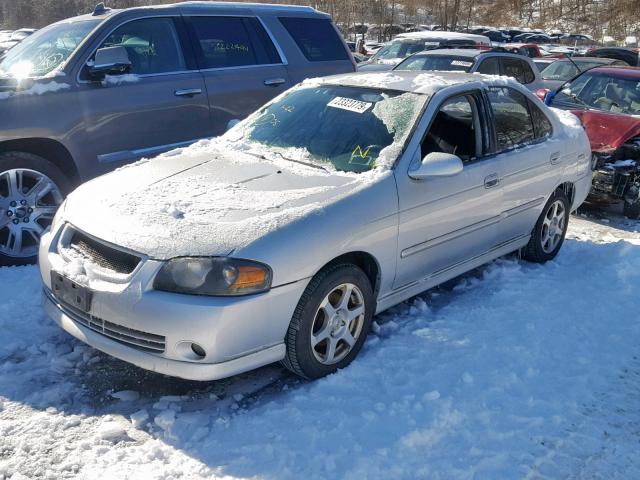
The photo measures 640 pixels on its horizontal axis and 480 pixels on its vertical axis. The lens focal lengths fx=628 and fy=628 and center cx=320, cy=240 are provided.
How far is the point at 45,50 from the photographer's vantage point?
216 inches

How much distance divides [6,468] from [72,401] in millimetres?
533

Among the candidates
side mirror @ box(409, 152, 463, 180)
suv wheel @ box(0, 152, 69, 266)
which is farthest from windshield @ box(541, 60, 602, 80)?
suv wheel @ box(0, 152, 69, 266)

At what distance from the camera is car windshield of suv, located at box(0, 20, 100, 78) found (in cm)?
526

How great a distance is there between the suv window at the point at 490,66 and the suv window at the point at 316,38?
372cm

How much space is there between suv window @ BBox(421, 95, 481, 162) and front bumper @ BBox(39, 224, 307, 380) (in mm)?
1621

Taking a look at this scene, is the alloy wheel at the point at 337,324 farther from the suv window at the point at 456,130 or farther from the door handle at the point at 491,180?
the door handle at the point at 491,180

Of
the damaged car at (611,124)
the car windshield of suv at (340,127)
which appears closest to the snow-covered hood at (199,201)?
the car windshield of suv at (340,127)

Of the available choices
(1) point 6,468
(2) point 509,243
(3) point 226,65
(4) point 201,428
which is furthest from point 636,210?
(1) point 6,468

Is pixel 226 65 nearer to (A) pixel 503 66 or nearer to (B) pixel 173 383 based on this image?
(B) pixel 173 383

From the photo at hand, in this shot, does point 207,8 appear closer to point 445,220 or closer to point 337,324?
point 445,220

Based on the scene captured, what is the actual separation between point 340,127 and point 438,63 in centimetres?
734

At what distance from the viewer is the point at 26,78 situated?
499 cm

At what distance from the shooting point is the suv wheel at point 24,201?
4789 mm

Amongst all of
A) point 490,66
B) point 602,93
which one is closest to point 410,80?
point 602,93
